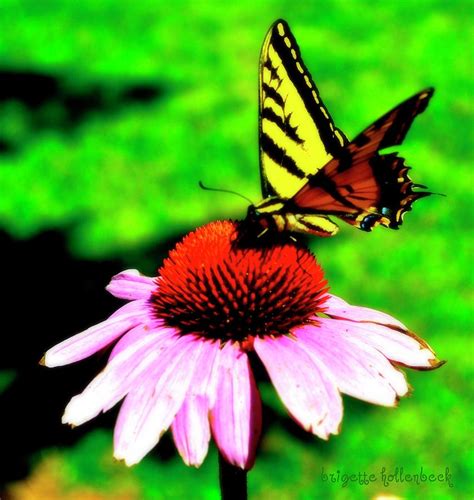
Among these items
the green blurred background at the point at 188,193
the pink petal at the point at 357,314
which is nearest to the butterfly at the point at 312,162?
the pink petal at the point at 357,314

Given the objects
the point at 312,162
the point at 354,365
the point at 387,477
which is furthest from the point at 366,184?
the point at 387,477

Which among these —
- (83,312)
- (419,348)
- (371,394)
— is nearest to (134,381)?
(371,394)

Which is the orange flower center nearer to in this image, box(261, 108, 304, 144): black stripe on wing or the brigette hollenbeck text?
box(261, 108, 304, 144): black stripe on wing

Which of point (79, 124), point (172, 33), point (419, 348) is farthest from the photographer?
point (172, 33)

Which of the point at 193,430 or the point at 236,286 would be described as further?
the point at 236,286

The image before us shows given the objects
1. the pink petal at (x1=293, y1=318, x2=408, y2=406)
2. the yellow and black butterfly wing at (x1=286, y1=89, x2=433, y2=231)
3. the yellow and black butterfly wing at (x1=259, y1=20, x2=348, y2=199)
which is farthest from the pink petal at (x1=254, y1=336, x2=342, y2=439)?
the yellow and black butterfly wing at (x1=259, y1=20, x2=348, y2=199)

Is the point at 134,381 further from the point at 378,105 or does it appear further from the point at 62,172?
the point at 378,105

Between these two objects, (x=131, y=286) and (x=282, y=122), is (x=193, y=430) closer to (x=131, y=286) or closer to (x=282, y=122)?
(x=131, y=286)
